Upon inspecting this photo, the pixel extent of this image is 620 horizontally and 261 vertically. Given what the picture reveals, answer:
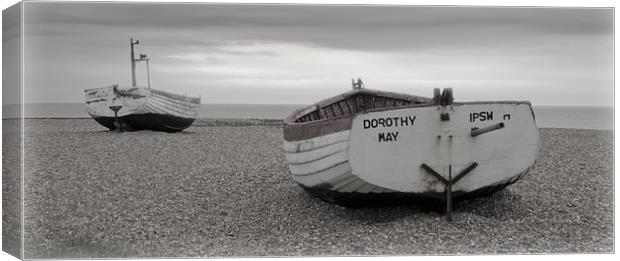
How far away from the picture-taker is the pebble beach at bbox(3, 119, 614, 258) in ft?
30.0

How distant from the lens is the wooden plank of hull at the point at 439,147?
8.88 meters

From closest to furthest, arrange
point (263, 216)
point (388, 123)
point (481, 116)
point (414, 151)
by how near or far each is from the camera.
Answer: point (388, 123) → point (414, 151) → point (481, 116) → point (263, 216)

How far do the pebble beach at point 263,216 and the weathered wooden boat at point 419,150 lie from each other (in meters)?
0.44

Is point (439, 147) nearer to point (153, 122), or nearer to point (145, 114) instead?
point (145, 114)

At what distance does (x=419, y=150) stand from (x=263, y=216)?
247 centimetres

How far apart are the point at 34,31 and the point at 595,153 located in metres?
7.61

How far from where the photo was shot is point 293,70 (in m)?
10.6

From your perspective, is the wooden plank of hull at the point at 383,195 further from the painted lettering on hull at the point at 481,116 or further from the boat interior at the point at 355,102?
the boat interior at the point at 355,102

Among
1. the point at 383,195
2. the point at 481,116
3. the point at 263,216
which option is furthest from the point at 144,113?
the point at 481,116

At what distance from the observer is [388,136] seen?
29.2 feet

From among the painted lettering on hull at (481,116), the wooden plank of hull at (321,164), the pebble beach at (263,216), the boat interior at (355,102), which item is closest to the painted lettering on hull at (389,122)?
the wooden plank of hull at (321,164)

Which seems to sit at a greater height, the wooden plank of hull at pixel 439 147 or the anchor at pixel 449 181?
the wooden plank of hull at pixel 439 147

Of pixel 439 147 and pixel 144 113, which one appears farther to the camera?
pixel 144 113

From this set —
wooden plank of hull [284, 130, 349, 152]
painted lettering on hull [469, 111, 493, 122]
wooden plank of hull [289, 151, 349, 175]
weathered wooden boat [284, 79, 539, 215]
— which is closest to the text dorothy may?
weathered wooden boat [284, 79, 539, 215]
